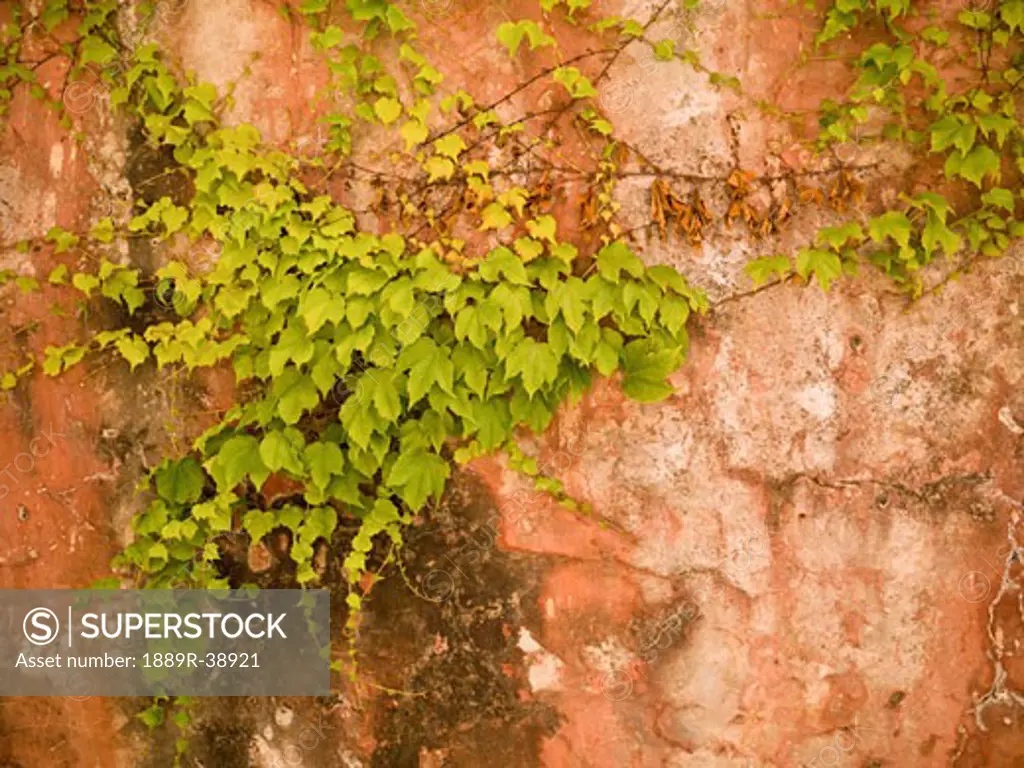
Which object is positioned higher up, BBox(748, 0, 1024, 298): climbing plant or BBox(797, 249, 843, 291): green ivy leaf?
BBox(748, 0, 1024, 298): climbing plant

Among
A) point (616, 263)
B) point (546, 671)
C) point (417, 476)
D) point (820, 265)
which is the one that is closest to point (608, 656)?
point (546, 671)

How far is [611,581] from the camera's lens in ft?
8.50

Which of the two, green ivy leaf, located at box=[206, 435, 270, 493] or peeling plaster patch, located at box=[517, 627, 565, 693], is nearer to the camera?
green ivy leaf, located at box=[206, 435, 270, 493]

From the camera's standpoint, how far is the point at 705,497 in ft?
8.36

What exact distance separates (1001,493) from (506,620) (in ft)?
5.01

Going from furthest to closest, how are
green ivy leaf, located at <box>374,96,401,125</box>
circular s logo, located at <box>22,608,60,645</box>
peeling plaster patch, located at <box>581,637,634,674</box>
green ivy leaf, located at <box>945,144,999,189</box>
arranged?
circular s logo, located at <box>22,608,60,645</box>, peeling plaster patch, located at <box>581,637,634,674</box>, green ivy leaf, located at <box>374,96,401,125</box>, green ivy leaf, located at <box>945,144,999,189</box>

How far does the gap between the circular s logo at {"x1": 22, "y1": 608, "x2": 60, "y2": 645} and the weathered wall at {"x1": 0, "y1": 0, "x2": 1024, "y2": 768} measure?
480 mm

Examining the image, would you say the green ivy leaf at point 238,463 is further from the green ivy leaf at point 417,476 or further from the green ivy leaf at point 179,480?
the green ivy leaf at point 417,476

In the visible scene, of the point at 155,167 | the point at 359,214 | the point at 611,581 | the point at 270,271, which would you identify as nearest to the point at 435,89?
the point at 359,214

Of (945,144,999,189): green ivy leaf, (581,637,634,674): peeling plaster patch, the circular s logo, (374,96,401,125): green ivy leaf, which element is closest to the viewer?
(945,144,999,189): green ivy leaf

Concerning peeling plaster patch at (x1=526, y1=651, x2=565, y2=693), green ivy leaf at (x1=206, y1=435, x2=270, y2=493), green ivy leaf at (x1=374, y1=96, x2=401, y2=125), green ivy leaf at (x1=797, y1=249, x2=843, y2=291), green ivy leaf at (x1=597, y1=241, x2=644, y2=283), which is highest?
green ivy leaf at (x1=374, y1=96, x2=401, y2=125)

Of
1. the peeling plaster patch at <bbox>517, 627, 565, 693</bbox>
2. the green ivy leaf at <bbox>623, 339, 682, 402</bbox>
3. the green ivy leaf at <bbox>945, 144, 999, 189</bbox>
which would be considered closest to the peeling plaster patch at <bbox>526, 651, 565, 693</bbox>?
the peeling plaster patch at <bbox>517, 627, 565, 693</bbox>

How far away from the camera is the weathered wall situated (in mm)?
2479

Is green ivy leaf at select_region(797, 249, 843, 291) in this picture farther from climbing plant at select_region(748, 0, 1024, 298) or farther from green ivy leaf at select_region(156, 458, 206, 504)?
green ivy leaf at select_region(156, 458, 206, 504)
